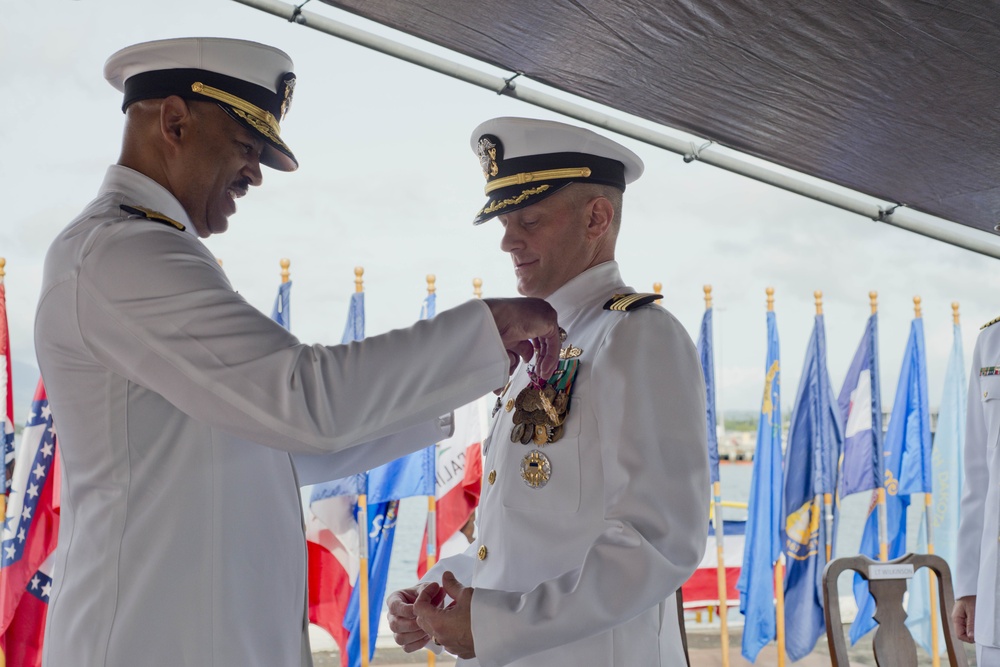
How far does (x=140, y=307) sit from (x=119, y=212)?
8.2 inches

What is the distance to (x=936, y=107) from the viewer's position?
315 cm

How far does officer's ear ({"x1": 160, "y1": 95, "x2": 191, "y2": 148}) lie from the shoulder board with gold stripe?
792 mm

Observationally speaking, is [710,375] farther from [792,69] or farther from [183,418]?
[183,418]

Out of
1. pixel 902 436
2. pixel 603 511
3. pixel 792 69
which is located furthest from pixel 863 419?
pixel 603 511

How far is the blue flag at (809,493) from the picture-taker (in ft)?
16.2

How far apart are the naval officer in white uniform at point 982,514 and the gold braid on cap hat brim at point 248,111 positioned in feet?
8.11

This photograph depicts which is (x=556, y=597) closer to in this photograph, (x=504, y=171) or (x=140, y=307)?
(x=140, y=307)

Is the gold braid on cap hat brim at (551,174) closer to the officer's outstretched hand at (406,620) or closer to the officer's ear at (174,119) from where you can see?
the officer's ear at (174,119)

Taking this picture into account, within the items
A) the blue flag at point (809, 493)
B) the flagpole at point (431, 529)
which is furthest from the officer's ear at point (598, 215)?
the blue flag at point (809, 493)

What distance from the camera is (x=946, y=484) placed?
16.8ft

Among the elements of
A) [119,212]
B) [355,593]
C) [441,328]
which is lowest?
[355,593]

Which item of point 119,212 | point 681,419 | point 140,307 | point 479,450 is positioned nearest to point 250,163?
point 119,212

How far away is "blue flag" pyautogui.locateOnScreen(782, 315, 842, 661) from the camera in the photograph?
194 inches

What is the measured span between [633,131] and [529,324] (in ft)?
10.6
